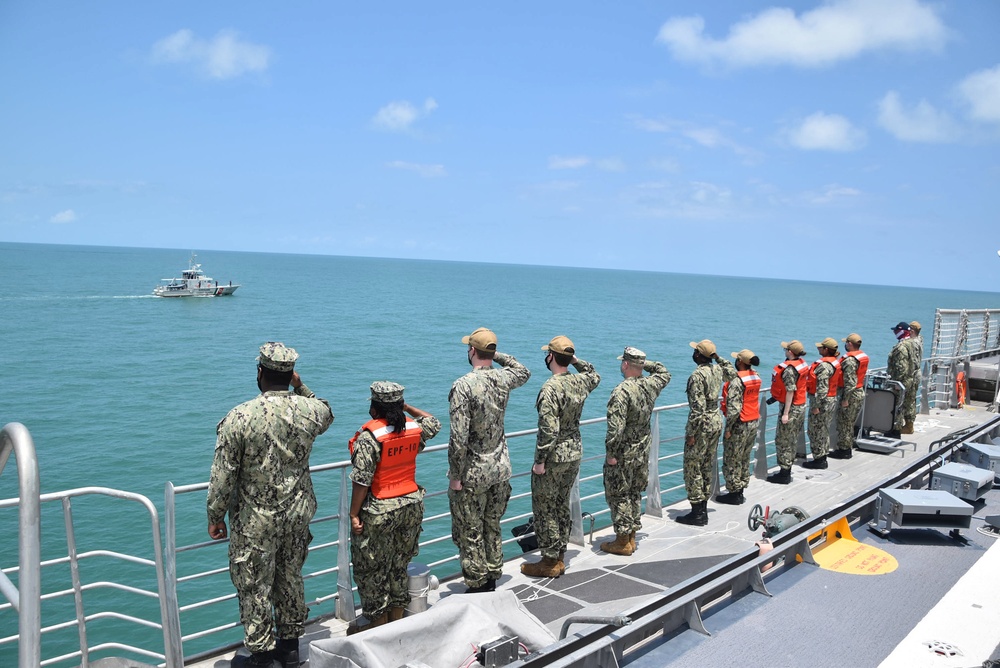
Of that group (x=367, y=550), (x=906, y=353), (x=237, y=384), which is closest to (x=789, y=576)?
(x=367, y=550)

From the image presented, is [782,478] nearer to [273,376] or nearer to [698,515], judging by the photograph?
[698,515]

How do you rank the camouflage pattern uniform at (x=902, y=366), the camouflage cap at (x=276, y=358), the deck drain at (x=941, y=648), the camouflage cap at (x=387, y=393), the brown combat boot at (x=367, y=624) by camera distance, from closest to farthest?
1. the deck drain at (x=941, y=648)
2. the camouflage cap at (x=276, y=358)
3. the camouflage cap at (x=387, y=393)
4. the brown combat boot at (x=367, y=624)
5. the camouflage pattern uniform at (x=902, y=366)

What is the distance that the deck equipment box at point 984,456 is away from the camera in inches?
285

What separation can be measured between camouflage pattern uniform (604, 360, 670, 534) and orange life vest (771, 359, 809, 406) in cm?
359

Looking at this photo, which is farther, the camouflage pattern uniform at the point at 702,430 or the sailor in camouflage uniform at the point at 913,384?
the sailor in camouflage uniform at the point at 913,384

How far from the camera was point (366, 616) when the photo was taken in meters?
4.89

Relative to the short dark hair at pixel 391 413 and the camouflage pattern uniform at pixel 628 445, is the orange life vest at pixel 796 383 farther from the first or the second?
the short dark hair at pixel 391 413

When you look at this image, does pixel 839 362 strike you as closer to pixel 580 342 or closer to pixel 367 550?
pixel 367 550

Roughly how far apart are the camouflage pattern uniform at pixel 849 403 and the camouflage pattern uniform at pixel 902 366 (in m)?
1.46

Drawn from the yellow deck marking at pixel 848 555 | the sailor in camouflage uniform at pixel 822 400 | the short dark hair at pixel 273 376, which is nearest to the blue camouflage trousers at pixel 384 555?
the short dark hair at pixel 273 376

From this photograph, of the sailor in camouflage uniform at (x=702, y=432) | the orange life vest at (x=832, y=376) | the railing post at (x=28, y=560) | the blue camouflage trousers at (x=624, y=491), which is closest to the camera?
the railing post at (x=28, y=560)

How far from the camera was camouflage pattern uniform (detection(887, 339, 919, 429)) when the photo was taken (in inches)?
466

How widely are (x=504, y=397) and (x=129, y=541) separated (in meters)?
12.2

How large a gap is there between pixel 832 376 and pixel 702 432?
390cm
